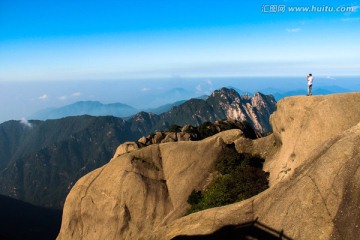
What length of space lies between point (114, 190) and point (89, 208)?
592 centimetres

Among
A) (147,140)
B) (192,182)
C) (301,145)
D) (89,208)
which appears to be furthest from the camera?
(147,140)

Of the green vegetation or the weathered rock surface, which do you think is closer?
the weathered rock surface

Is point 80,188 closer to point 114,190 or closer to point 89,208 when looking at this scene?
point 89,208

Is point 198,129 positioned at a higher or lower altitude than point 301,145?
lower

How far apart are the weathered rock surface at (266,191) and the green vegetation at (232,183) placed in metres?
1.34

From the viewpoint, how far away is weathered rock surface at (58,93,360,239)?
2409 centimetres

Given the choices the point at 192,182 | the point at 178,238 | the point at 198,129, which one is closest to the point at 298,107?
the point at 192,182

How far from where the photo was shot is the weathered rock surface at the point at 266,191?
2409 centimetres

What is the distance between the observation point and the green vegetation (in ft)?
135

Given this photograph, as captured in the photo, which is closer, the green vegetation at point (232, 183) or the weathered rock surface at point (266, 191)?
the weathered rock surface at point (266, 191)

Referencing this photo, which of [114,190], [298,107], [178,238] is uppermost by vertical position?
[298,107]

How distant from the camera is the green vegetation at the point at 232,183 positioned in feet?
135

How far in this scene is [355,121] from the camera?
3334 cm

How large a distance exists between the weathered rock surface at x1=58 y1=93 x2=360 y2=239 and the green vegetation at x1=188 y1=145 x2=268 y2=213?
1.34 metres
